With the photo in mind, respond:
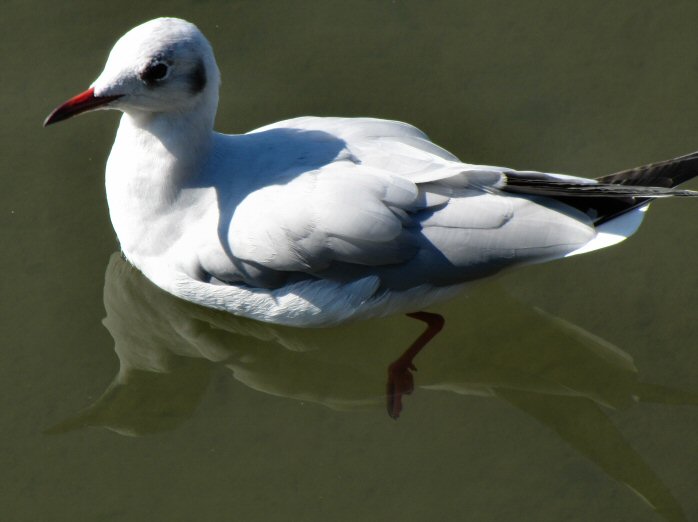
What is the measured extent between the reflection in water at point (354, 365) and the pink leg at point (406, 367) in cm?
6

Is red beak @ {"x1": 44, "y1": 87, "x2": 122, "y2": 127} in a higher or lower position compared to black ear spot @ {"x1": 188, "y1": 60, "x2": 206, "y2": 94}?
lower

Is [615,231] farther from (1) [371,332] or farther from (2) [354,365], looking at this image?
(2) [354,365]

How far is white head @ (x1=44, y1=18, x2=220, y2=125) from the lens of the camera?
5.32 meters

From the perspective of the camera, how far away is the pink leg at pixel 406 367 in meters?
6.05

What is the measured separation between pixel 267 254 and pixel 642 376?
2064 millimetres

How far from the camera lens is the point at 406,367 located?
614cm

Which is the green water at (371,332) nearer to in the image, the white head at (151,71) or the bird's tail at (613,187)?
the bird's tail at (613,187)

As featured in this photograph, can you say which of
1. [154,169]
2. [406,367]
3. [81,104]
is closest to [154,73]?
[81,104]

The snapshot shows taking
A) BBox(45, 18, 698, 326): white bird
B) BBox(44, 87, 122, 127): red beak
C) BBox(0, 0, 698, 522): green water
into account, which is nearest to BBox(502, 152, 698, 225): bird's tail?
BBox(45, 18, 698, 326): white bird

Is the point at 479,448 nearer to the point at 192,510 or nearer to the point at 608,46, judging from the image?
the point at 192,510

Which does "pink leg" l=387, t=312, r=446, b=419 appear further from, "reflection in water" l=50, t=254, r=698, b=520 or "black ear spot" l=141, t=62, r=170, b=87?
"black ear spot" l=141, t=62, r=170, b=87

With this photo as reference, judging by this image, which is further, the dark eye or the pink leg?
the pink leg

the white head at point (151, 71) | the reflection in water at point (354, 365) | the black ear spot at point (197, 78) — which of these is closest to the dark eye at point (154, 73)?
the white head at point (151, 71)

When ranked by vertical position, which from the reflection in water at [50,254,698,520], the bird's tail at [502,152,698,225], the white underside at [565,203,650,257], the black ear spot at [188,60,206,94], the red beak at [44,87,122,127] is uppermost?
the black ear spot at [188,60,206,94]
